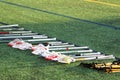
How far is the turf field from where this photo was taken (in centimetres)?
515

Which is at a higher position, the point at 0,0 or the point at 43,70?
the point at 0,0

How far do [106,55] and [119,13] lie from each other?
406cm

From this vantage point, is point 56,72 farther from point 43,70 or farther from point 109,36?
point 109,36

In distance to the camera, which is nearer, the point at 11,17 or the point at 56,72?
the point at 56,72

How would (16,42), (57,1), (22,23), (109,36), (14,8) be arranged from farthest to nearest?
(57,1), (14,8), (22,23), (109,36), (16,42)

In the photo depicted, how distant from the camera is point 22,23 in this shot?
8.23 meters

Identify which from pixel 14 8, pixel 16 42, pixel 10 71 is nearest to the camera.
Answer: pixel 10 71

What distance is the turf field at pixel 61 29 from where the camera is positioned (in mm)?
5152

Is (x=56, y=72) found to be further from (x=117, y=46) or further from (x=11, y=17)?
(x=11, y=17)

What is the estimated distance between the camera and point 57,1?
1111 cm

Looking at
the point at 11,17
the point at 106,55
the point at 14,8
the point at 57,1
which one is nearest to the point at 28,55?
the point at 106,55

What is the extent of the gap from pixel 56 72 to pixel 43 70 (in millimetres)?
186

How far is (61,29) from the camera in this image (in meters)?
7.80

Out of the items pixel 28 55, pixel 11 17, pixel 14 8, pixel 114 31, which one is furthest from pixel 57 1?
pixel 28 55
